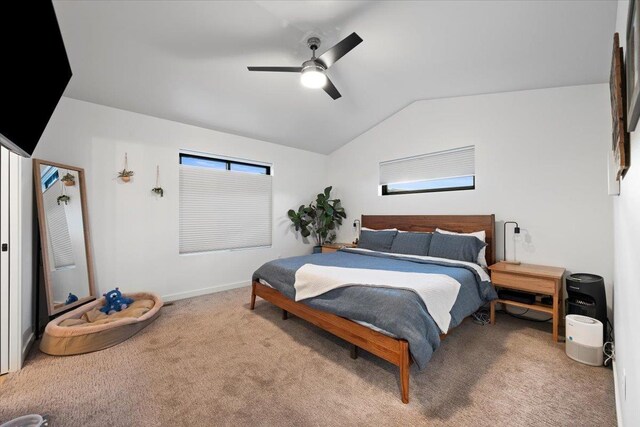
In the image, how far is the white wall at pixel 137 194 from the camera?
3061mm

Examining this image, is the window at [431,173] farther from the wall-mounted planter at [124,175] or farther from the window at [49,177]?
the window at [49,177]

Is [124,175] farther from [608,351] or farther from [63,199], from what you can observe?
[608,351]

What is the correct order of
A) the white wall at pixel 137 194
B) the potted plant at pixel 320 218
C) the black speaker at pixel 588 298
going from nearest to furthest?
the black speaker at pixel 588 298 → the white wall at pixel 137 194 → the potted plant at pixel 320 218

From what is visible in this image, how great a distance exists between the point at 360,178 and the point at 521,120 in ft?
8.28

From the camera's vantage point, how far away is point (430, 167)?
4008 mm

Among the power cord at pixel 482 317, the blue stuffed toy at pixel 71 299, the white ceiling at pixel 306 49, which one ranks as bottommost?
the power cord at pixel 482 317

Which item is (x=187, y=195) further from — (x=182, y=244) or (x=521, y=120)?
(x=521, y=120)

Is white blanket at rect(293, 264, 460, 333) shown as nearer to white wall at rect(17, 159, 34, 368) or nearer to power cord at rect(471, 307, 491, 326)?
power cord at rect(471, 307, 491, 326)

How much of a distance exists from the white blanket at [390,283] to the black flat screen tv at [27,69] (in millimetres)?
2150

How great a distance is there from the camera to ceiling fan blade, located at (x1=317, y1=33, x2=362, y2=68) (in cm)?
196

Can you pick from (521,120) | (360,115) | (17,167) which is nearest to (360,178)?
(360,115)

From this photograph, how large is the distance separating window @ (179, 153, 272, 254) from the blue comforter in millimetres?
1394

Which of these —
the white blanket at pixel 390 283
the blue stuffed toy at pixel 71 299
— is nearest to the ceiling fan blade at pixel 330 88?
the white blanket at pixel 390 283

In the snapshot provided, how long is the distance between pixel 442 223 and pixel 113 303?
4239mm
